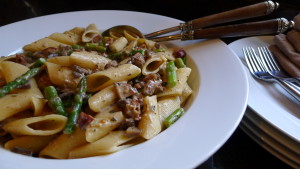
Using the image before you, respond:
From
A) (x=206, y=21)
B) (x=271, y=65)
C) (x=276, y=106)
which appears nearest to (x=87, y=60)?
(x=206, y=21)

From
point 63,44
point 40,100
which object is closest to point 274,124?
point 40,100

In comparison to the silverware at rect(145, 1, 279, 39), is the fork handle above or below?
below

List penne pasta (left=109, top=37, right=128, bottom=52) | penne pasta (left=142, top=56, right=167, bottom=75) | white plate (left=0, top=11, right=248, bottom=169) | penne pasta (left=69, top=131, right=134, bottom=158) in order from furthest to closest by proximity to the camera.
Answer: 1. penne pasta (left=109, top=37, right=128, bottom=52)
2. penne pasta (left=142, top=56, right=167, bottom=75)
3. penne pasta (left=69, top=131, right=134, bottom=158)
4. white plate (left=0, top=11, right=248, bottom=169)

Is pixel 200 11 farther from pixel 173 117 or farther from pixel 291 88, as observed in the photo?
pixel 173 117

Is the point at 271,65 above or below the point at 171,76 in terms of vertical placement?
below

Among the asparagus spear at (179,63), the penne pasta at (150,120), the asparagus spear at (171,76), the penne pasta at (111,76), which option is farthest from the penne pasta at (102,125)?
the asparagus spear at (179,63)

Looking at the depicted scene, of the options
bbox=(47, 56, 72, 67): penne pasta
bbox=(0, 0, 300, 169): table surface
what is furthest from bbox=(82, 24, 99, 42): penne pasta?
bbox=(0, 0, 300, 169): table surface

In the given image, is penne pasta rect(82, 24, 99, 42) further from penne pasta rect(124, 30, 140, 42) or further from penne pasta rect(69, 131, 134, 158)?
penne pasta rect(69, 131, 134, 158)
